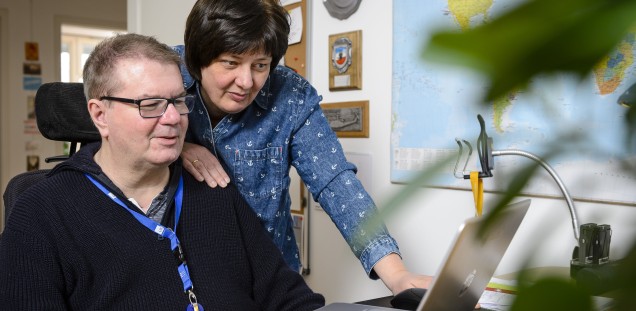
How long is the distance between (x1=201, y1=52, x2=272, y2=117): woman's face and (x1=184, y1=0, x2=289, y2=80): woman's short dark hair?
0.02 metres

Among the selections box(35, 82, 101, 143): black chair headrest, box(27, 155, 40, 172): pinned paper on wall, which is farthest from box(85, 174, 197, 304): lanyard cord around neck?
box(27, 155, 40, 172): pinned paper on wall

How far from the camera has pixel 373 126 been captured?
2.52 meters

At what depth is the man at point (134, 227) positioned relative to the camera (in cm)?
139

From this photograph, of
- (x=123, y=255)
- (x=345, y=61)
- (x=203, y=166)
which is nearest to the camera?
(x=123, y=255)

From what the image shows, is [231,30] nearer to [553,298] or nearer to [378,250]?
[378,250]

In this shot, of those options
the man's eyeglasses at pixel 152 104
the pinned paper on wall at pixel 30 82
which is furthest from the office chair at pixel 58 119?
the pinned paper on wall at pixel 30 82

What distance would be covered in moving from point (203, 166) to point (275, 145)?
0.74ft

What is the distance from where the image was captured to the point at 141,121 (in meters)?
1.49

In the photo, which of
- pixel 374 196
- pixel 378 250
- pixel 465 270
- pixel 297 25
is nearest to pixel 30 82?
pixel 297 25

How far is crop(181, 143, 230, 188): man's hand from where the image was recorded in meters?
1.66

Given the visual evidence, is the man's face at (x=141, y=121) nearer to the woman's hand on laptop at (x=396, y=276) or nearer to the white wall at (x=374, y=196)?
the woman's hand on laptop at (x=396, y=276)

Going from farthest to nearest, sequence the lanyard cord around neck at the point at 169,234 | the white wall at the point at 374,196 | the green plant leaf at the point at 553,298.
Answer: the white wall at the point at 374,196 < the lanyard cord around neck at the point at 169,234 < the green plant leaf at the point at 553,298

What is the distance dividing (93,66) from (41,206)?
1.17ft

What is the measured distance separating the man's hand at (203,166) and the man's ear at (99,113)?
0.72ft
